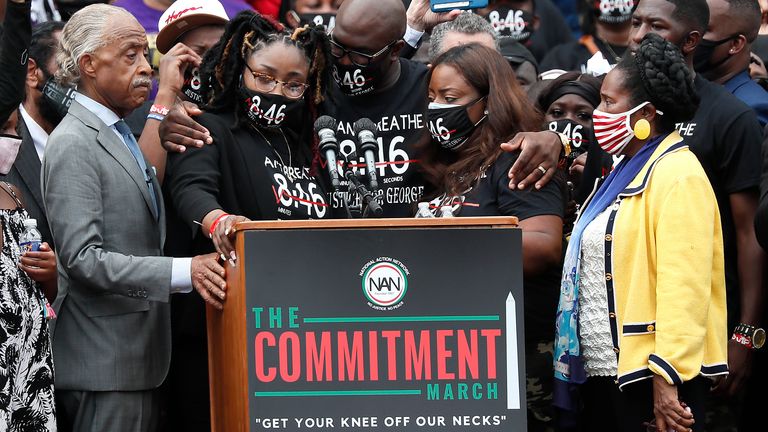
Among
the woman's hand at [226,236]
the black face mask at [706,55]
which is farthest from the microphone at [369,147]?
the black face mask at [706,55]

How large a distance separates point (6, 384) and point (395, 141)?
2.32 meters

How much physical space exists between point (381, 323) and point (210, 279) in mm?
735

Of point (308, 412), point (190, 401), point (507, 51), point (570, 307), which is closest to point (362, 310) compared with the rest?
point (308, 412)

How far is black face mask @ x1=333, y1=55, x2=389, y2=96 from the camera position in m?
5.94

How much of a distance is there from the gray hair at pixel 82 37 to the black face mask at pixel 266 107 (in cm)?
63

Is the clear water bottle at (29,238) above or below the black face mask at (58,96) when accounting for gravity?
below

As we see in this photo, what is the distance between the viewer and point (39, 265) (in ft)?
15.2

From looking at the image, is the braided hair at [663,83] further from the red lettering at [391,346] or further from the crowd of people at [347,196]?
the red lettering at [391,346]

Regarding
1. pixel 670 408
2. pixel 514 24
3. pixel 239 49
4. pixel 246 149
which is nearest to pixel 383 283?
A: pixel 670 408

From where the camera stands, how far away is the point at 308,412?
3.91 metres

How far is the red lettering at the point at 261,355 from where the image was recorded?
3.91m

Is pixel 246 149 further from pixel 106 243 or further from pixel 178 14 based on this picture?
pixel 178 14

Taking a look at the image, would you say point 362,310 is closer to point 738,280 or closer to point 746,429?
point 738,280

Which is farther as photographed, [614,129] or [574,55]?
[574,55]
